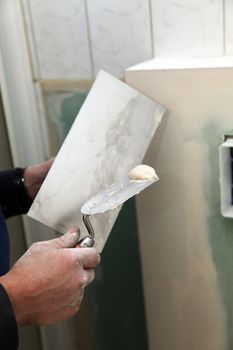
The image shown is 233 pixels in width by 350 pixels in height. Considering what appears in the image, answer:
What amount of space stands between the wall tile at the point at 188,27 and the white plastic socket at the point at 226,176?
0.19 metres

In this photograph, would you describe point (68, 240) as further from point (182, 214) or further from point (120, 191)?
point (182, 214)

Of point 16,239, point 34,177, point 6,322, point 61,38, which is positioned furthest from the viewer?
point 16,239

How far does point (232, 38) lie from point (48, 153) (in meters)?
0.47

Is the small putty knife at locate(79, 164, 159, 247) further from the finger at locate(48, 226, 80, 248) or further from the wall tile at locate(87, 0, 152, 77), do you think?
the wall tile at locate(87, 0, 152, 77)

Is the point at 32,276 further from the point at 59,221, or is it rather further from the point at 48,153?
the point at 48,153

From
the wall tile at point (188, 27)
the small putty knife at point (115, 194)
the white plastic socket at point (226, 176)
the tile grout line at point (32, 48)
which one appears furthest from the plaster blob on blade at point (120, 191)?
the tile grout line at point (32, 48)

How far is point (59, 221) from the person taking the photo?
0.65 m

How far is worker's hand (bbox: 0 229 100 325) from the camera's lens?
550mm

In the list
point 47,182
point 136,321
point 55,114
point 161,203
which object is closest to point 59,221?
point 47,182

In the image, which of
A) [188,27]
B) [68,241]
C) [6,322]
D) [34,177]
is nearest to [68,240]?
[68,241]

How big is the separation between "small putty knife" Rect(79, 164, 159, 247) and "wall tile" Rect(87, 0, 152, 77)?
0.28m

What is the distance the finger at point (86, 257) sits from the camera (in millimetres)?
571

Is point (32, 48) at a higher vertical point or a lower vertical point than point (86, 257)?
higher

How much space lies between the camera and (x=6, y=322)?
53cm
